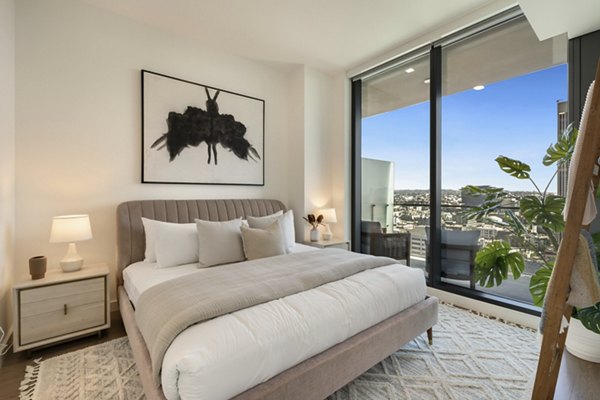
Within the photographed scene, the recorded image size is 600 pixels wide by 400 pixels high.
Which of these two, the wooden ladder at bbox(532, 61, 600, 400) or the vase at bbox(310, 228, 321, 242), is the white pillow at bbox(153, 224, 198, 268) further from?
the wooden ladder at bbox(532, 61, 600, 400)

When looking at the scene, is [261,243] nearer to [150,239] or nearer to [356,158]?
[150,239]

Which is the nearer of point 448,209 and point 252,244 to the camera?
point 252,244

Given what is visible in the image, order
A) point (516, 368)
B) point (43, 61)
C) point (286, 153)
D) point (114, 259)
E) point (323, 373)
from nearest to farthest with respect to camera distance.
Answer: point (323, 373)
point (516, 368)
point (43, 61)
point (114, 259)
point (286, 153)

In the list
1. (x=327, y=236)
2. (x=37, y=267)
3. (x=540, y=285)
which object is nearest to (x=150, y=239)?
(x=37, y=267)

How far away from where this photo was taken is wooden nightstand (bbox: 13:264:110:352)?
1.97 m

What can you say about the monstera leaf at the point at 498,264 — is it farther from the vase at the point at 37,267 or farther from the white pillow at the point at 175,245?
the vase at the point at 37,267

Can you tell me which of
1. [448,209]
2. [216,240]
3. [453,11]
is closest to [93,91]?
[216,240]

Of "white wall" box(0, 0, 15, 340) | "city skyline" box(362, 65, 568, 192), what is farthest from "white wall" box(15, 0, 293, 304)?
"city skyline" box(362, 65, 568, 192)

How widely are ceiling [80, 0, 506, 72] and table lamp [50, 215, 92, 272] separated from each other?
2.08m

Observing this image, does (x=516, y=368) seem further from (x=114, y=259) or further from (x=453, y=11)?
(x=114, y=259)

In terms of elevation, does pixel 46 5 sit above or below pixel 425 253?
above

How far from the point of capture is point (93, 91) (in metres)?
2.64

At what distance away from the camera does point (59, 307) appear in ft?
6.92

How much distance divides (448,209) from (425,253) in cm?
61
